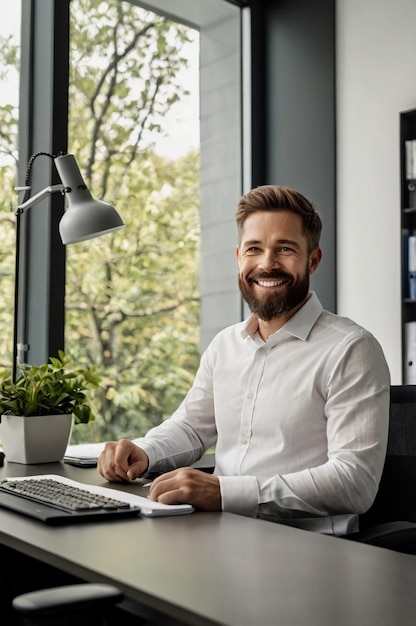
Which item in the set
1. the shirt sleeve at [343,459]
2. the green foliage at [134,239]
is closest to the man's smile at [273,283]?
the shirt sleeve at [343,459]

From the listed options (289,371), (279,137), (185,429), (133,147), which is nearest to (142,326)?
(133,147)

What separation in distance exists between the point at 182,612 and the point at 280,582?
0.17 m

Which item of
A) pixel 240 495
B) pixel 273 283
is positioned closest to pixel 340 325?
pixel 273 283

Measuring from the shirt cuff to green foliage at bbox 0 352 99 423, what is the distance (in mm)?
745

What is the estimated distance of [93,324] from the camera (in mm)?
3908

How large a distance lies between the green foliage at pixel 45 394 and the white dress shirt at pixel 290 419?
→ 279mm

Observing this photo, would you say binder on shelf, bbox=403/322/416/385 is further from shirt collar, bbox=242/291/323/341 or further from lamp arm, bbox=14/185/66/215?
lamp arm, bbox=14/185/66/215

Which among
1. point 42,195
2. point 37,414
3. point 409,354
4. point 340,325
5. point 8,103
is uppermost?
point 8,103

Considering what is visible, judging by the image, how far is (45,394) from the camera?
2219 mm

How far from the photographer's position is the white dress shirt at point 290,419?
170cm

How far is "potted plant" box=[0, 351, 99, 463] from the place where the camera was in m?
2.16

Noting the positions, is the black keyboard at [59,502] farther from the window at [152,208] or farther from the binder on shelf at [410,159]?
the binder on shelf at [410,159]

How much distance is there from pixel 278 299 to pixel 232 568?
A: 1.03 m

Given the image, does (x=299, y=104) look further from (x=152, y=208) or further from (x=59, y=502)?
(x=59, y=502)
